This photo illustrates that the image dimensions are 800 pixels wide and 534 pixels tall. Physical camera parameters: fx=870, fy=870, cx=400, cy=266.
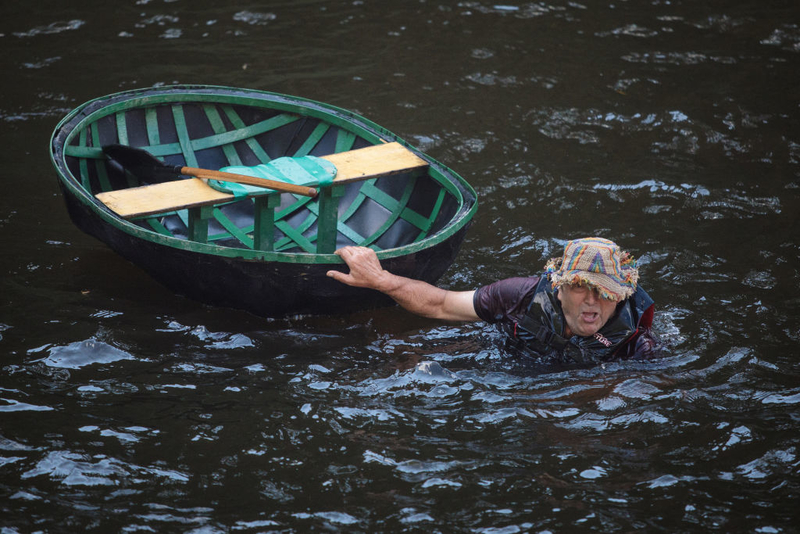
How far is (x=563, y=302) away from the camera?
5133mm

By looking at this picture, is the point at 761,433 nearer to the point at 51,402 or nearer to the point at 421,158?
the point at 421,158

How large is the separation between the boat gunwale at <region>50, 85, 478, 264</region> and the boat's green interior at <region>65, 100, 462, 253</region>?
3cm

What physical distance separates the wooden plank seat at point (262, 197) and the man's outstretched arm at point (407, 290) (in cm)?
74

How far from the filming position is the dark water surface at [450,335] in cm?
430

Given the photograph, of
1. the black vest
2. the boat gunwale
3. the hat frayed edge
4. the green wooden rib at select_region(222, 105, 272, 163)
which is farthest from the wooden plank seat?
the hat frayed edge

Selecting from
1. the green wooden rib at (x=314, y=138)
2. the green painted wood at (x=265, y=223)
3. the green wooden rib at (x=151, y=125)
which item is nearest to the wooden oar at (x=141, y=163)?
the green wooden rib at (x=151, y=125)

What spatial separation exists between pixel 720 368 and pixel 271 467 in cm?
288

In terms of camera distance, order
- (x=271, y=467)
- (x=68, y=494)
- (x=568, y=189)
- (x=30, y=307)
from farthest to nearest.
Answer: (x=568, y=189) < (x=30, y=307) < (x=271, y=467) < (x=68, y=494)

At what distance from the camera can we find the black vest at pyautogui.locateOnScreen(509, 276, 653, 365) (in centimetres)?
512

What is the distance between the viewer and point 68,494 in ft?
13.8

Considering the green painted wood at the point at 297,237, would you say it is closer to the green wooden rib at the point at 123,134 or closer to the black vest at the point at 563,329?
the green wooden rib at the point at 123,134

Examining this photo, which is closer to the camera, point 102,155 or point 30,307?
point 30,307

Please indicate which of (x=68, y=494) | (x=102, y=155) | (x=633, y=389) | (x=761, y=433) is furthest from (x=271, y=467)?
(x=102, y=155)

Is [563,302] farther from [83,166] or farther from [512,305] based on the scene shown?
[83,166]
